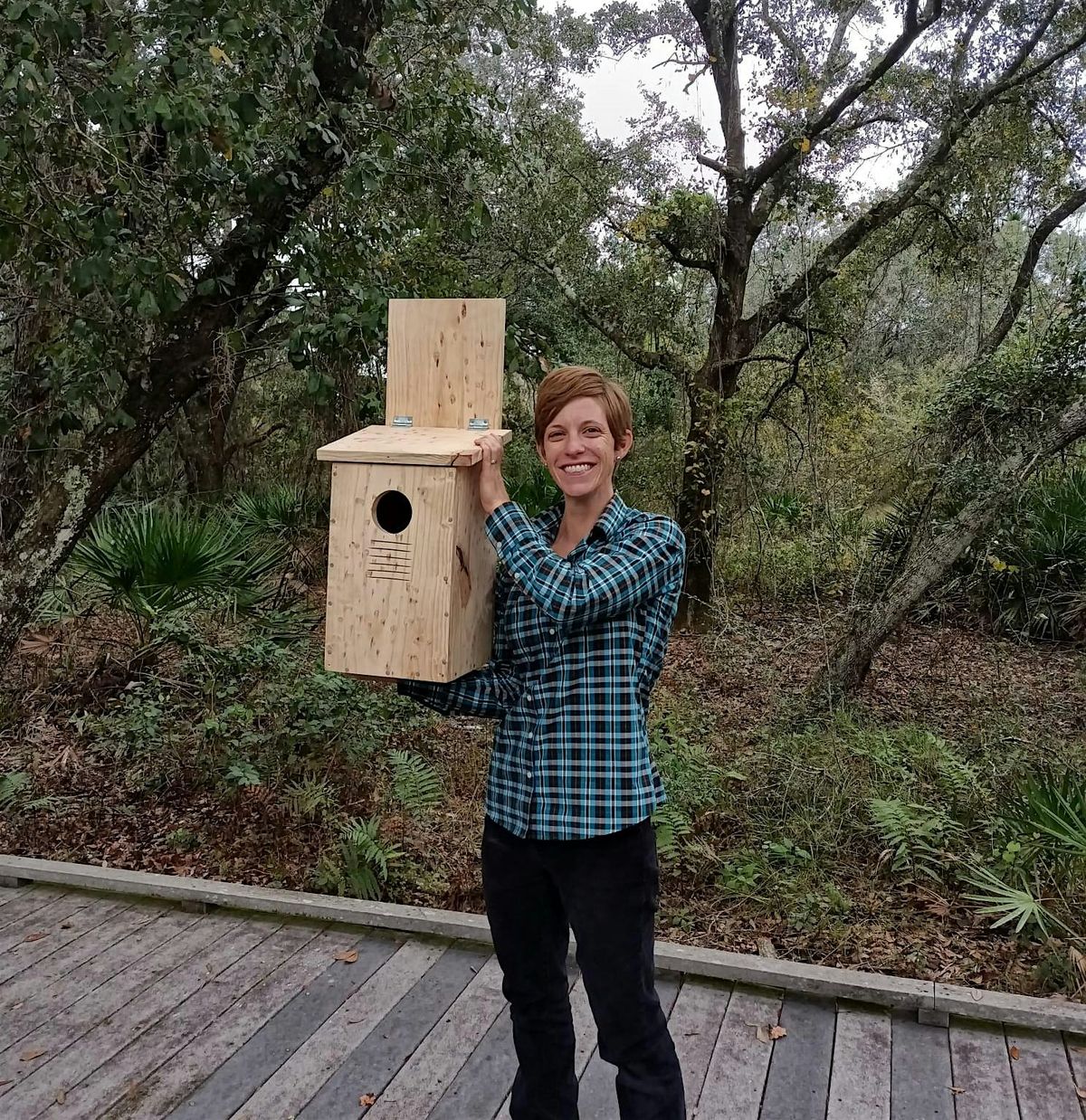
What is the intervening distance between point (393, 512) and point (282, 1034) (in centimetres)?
184

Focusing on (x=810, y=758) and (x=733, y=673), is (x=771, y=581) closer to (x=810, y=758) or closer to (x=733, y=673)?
(x=733, y=673)

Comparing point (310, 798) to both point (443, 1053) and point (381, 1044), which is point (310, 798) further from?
point (443, 1053)

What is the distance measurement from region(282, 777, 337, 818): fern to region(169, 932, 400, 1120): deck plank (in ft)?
4.06

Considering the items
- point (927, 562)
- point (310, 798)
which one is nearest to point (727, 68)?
point (927, 562)

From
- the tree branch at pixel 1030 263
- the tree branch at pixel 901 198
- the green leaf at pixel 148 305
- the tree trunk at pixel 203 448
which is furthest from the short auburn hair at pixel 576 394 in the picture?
the tree trunk at pixel 203 448

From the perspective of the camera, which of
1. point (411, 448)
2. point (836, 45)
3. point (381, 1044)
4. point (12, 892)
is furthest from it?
point (836, 45)

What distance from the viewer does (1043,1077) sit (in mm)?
2871

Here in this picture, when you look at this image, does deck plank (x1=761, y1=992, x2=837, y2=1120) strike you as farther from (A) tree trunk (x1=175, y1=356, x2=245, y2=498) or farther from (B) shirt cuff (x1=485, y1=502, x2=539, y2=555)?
(A) tree trunk (x1=175, y1=356, x2=245, y2=498)

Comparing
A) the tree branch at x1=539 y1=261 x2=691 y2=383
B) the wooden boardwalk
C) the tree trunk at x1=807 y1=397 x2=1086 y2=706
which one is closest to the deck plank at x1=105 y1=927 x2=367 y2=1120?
the wooden boardwalk

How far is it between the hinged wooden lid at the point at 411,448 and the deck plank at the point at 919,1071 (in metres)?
2.23

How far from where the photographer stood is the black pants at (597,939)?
2.00 meters

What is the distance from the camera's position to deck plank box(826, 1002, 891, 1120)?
2725 millimetres

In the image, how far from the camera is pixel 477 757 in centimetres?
583

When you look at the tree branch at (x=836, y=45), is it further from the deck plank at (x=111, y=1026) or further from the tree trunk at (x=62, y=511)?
the deck plank at (x=111, y=1026)
